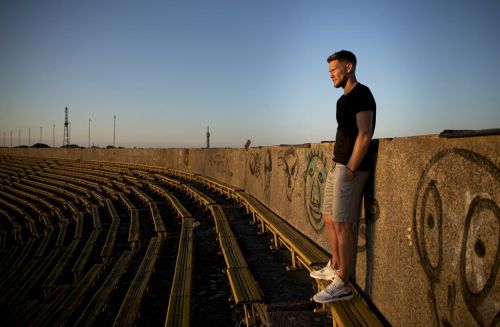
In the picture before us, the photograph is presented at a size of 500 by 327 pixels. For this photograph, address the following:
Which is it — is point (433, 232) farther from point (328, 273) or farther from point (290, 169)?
point (290, 169)

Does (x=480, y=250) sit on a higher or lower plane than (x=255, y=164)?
lower

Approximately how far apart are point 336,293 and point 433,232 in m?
1.21

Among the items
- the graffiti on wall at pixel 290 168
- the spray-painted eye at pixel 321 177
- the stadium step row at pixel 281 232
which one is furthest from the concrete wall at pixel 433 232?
the graffiti on wall at pixel 290 168

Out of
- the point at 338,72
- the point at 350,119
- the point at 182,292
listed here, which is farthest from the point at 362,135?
the point at 182,292

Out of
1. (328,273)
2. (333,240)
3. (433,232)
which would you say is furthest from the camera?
(328,273)

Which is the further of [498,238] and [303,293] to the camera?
[303,293]

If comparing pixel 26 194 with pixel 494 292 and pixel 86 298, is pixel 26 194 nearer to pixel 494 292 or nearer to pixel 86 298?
pixel 86 298

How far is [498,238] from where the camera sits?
175 cm

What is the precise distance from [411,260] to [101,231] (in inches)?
462

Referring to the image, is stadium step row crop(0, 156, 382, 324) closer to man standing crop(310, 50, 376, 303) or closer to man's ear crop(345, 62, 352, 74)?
man standing crop(310, 50, 376, 303)

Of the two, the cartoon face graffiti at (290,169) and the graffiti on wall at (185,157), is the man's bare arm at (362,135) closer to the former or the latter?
the cartoon face graffiti at (290,169)

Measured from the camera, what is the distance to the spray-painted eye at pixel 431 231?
7.36 feet

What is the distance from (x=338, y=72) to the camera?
313cm

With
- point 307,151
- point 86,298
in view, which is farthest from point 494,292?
point 86,298
